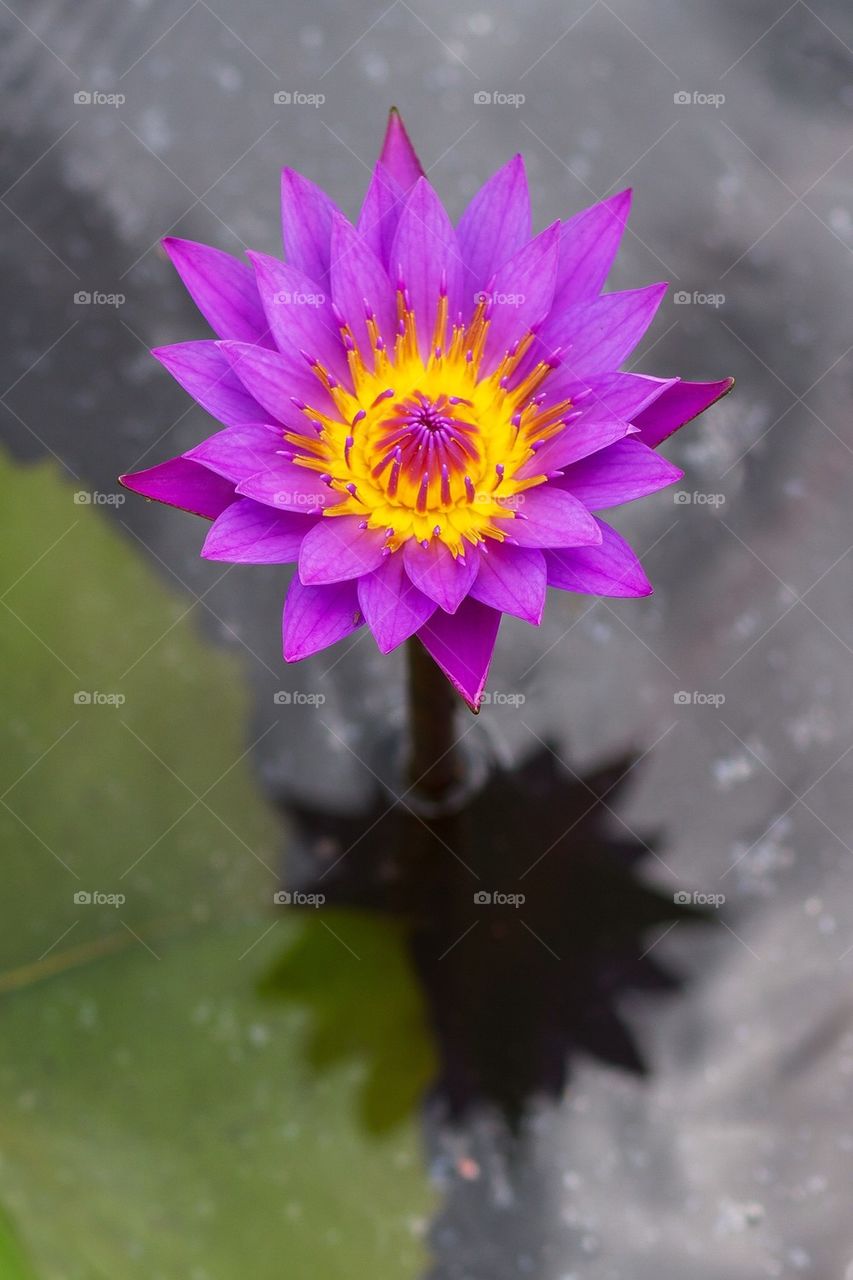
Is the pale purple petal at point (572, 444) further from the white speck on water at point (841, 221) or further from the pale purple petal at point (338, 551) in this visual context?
the white speck on water at point (841, 221)

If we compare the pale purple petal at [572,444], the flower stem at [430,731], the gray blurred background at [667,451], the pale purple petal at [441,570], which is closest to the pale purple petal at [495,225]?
the pale purple petal at [572,444]

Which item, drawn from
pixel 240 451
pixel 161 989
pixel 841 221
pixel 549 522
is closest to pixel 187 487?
pixel 240 451

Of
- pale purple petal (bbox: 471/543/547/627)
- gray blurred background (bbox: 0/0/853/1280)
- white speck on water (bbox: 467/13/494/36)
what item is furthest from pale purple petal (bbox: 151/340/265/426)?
white speck on water (bbox: 467/13/494/36)

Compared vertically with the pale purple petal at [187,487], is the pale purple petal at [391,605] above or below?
above

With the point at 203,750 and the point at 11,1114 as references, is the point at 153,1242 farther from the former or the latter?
the point at 203,750

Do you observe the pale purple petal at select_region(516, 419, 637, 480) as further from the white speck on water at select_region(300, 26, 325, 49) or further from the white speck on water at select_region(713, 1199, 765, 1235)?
the white speck on water at select_region(300, 26, 325, 49)

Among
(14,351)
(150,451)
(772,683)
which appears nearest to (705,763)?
(772,683)
